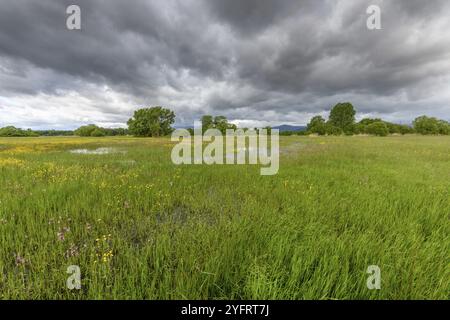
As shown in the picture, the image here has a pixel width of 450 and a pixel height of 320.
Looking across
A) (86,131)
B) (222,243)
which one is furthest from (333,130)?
(86,131)

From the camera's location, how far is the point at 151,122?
89.9 metres

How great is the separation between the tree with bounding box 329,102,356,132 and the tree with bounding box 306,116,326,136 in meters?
6.79

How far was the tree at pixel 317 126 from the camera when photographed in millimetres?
106062

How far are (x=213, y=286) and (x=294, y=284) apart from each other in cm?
103

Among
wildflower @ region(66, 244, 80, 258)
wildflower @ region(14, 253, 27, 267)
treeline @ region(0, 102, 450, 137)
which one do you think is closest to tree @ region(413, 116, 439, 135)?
treeline @ region(0, 102, 450, 137)

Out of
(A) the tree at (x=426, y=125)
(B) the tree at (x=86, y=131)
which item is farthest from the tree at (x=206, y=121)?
(A) the tree at (x=426, y=125)

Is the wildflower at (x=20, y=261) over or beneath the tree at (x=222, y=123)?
beneath

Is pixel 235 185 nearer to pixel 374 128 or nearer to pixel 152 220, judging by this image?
pixel 152 220

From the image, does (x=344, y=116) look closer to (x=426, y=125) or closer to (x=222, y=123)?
(x=426, y=125)

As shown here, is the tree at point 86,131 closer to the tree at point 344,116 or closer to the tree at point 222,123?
the tree at point 222,123

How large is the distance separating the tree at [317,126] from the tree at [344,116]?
6794 mm

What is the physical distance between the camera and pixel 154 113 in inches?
3583
